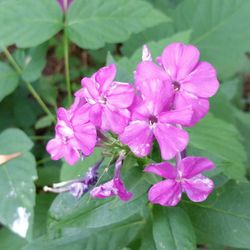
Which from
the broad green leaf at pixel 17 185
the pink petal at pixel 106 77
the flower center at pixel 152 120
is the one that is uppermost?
the pink petal at pixel 106 77

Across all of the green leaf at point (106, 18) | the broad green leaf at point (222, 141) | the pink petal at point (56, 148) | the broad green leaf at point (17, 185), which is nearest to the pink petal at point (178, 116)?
the pink petal at point (56, 148)

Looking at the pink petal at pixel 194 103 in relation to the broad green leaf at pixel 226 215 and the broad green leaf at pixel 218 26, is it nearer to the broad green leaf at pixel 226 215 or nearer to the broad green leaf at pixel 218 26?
the broad green leaf at pixel 226 215

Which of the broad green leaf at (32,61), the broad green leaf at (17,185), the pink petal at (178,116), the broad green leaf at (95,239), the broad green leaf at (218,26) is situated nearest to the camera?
the pink petal at (178,116)

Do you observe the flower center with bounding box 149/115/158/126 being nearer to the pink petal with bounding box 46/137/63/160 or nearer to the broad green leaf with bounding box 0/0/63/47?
the pink petal with bounding box 46/137/63/160

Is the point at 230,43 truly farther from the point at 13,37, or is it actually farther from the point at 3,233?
the point at 3,233

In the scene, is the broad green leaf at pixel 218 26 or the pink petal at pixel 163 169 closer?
the pink petal at pixel 163 169

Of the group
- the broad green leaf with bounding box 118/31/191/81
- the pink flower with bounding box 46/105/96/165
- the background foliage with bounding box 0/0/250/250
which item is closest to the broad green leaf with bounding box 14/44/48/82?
the background foliage with bounding box 0/0/250/250

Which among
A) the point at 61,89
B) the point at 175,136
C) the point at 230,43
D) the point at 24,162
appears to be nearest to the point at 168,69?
the point at 175,136
